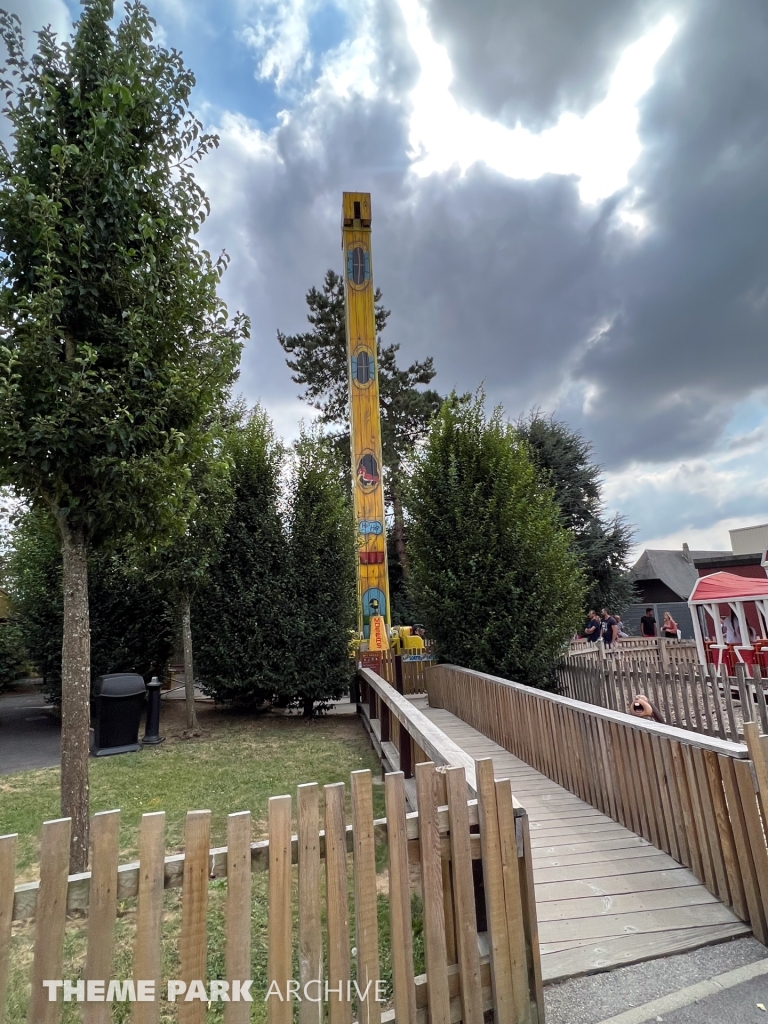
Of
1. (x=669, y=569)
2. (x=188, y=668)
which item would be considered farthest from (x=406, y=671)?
(x=669, y=569)

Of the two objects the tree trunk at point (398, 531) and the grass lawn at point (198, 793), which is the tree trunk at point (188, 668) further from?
the tree trunk at point (398, 531)

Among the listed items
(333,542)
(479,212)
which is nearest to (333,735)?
(333,542)

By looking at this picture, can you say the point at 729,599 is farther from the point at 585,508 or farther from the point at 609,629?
the point at 585,508

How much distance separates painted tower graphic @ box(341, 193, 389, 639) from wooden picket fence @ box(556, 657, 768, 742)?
4.99 m

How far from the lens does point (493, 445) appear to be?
9852 mm

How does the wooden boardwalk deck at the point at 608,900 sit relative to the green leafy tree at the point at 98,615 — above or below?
below

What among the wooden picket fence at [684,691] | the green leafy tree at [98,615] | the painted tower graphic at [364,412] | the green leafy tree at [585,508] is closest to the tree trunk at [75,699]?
the wooden picket fence at [684,691]

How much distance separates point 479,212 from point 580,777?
18276 mm

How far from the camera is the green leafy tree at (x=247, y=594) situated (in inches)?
362

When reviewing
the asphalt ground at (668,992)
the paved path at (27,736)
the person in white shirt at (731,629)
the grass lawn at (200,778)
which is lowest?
the asphalt ground at (668,992)

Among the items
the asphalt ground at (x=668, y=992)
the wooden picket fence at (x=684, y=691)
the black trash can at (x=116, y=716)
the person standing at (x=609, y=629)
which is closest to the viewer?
the asphalt ground at (x=668, y=992)

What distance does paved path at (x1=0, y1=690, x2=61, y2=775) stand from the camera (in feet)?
23.5

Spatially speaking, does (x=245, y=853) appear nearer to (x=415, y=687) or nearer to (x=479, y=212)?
(x=415, y=687)

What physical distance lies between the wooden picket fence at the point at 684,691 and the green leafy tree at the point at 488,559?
1.02m
